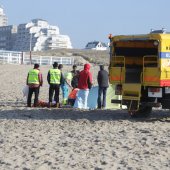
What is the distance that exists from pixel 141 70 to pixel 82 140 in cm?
458

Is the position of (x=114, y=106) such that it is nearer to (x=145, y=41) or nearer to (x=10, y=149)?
(x=145, y=41)

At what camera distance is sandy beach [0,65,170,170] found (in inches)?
329

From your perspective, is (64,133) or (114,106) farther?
(114,106)

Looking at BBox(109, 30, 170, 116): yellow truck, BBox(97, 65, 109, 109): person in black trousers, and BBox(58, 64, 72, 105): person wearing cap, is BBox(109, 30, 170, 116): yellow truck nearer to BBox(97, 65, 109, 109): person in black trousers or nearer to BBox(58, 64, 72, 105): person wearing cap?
BBox(97, 65, 109, 109): person in black trousers

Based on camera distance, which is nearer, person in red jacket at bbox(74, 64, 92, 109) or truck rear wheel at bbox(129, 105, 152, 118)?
truck rear wheel at bbox(129, 105, 152, 118)

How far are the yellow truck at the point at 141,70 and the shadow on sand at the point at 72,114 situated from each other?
481mm

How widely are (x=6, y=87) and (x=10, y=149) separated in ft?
64.6

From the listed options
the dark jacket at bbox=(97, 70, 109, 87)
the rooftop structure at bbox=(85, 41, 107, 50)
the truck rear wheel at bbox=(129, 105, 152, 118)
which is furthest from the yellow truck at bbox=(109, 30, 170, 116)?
the rooftop structure at bbox=(85, 41, 107, 50)

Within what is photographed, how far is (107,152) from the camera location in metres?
9.15

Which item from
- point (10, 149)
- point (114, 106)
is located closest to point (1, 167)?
point (10, 149)

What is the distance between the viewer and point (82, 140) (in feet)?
34.3

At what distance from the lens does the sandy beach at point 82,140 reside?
836cm

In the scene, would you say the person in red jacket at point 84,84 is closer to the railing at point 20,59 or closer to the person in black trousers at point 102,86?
the person in black trousers at point 102,86

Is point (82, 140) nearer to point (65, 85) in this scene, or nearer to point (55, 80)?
point (55, 80)
